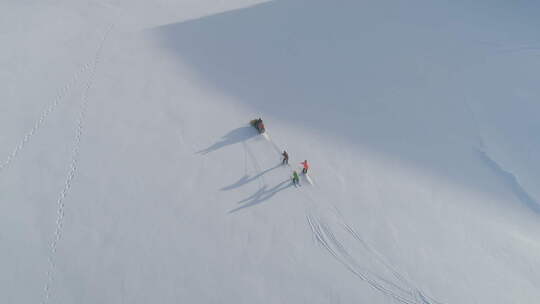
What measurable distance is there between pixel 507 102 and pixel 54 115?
18228 mm

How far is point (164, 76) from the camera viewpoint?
50.5 ft

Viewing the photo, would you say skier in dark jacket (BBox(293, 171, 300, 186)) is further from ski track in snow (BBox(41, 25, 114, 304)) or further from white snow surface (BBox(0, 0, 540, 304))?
ski track in snow (BBox(41, 25, 114, 304))

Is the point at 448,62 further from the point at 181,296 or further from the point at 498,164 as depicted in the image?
the point at 181,296

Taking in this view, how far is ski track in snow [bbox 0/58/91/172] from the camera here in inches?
467

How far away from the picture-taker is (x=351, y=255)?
411 inches

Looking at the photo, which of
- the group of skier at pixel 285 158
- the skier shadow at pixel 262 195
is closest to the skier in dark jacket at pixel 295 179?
the group of skier at pixel 285 158

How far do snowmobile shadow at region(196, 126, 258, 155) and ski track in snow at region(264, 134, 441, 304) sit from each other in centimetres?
312

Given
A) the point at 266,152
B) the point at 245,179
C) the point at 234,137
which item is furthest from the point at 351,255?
the point at 234,137

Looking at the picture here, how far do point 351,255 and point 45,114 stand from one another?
1190cm

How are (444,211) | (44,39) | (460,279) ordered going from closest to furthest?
(460,279) < (444,211) < (44,39)

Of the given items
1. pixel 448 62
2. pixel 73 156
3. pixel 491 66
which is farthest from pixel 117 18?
pixel 491 66

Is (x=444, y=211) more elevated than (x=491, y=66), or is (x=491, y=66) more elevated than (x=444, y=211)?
(x=491, y=66)

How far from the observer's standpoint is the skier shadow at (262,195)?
37.1 feet

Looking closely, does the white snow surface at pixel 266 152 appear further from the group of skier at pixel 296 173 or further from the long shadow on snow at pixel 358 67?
the group of skier at pixel 296 173
